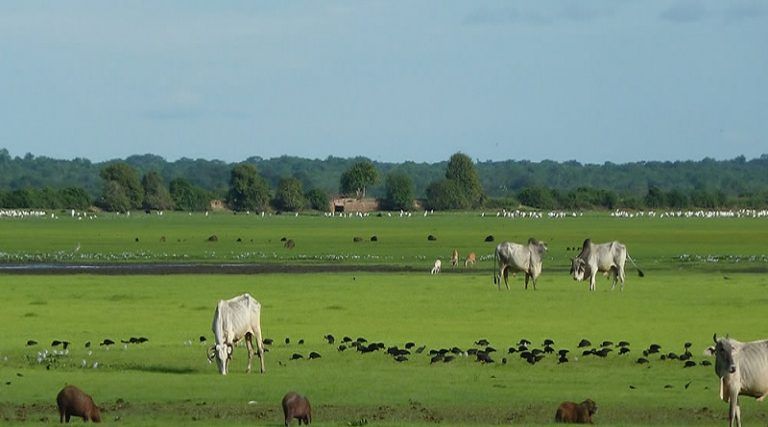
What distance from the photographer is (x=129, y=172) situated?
534 feet

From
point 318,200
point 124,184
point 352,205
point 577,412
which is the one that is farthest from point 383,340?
point 318,200

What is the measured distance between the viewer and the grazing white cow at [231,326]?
68.5ft

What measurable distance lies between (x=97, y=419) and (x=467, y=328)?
38.3 feet

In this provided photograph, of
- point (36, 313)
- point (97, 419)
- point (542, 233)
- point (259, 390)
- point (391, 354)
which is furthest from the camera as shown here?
point (542, 233)

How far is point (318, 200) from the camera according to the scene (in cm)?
16950

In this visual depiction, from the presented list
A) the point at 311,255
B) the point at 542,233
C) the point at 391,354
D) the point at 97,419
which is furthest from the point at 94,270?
the point at 542,233

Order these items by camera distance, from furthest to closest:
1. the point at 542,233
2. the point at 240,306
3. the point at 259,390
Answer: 1. the point at 542,233
2. the point at 240,306
3. the point at 259,390

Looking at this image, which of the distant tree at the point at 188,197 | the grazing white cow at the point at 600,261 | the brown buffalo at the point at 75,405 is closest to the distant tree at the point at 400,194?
the distant tree at the point at 188,197

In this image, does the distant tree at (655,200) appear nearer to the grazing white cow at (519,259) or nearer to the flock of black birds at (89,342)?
the grazing white cow at (519,259)

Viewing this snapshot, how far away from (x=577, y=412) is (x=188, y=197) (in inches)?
6041

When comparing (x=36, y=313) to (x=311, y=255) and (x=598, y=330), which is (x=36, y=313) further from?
(x=311, y=255)

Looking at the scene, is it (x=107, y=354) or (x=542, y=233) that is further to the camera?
(x=542, y=233)

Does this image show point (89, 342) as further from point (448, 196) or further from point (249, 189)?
point (448, 196)

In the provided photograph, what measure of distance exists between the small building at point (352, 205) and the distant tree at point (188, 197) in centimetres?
1424
